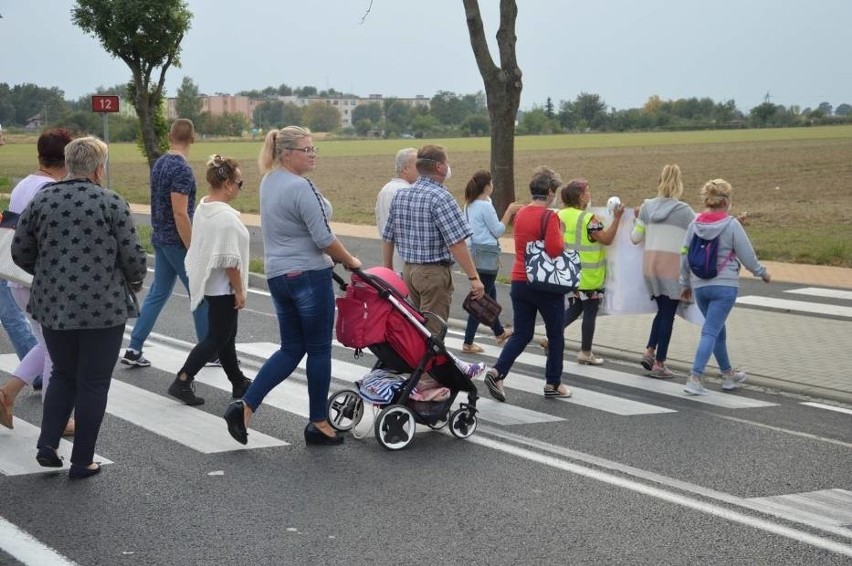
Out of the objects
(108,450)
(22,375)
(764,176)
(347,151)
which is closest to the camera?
(108,450)

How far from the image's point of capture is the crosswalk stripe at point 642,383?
29.9 feet

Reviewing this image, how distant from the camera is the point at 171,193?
9.23 meters

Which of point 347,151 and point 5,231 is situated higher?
point 5,231

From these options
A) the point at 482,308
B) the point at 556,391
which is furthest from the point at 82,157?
the point at 556,391

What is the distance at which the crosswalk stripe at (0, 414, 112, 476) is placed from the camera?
22.0 ft

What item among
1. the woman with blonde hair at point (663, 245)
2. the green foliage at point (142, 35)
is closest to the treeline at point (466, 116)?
the green foliage at point (142, 35)

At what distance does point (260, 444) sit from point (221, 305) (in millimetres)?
1367

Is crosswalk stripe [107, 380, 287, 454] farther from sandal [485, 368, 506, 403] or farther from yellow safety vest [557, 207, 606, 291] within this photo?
yellow safety vest [557, 207, 606, 291]

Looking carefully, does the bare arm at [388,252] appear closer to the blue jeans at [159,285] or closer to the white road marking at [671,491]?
the blue jeans at [159,285]

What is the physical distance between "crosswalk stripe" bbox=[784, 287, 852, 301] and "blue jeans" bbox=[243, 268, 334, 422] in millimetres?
9762

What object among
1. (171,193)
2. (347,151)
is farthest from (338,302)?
(347,151)

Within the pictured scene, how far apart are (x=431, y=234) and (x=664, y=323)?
2.71 meters

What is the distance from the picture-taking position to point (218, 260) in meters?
8.14

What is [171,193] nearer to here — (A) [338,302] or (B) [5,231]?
(B) [5,231]
